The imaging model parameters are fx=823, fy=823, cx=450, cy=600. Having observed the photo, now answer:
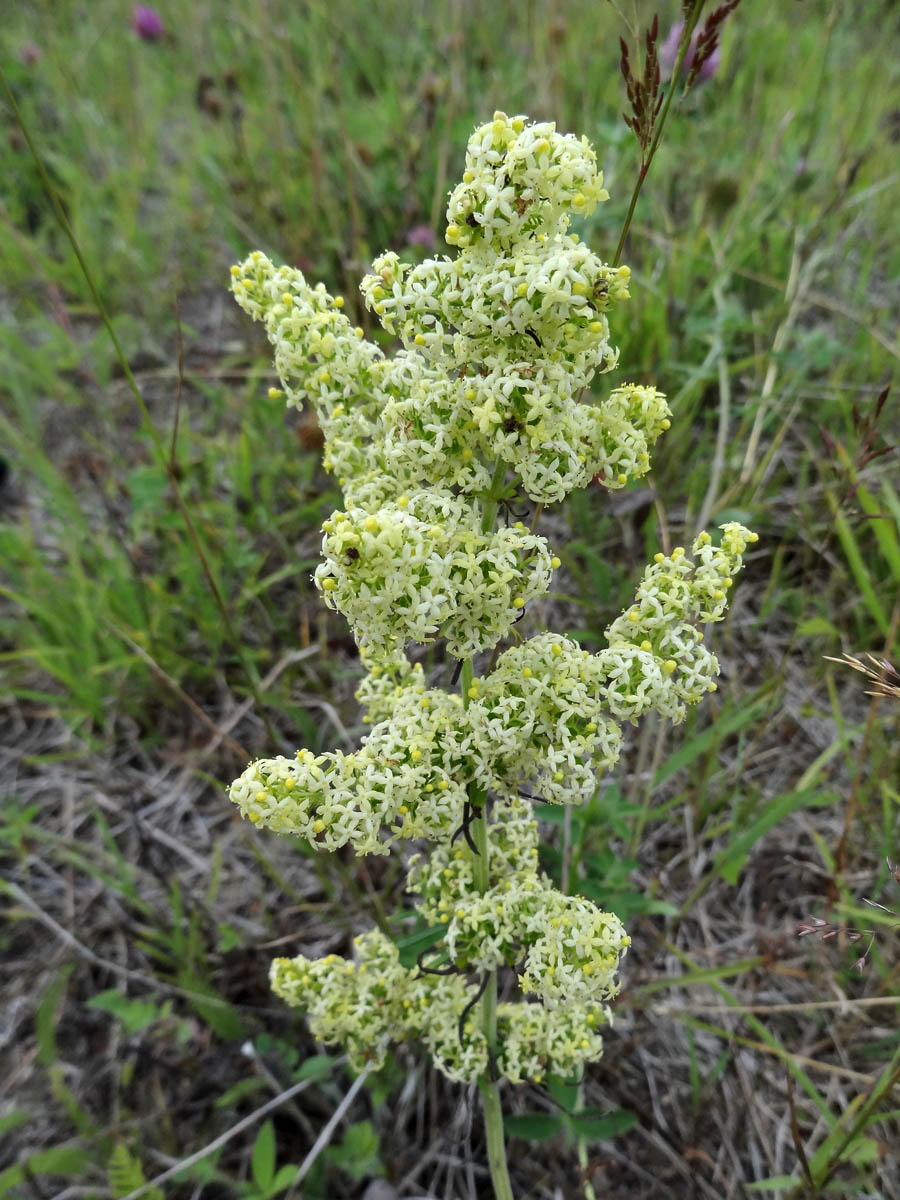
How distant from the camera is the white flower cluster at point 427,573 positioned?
1.70 m

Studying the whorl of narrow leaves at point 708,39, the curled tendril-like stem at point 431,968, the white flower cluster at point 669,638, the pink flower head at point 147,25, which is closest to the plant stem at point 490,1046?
the curled tendril-like stem at point 431,968

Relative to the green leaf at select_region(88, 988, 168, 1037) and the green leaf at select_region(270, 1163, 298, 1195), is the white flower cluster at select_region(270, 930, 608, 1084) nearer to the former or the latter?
the green leaf at select_region(270, 1163, 298, 1195)

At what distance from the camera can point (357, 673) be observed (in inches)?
155

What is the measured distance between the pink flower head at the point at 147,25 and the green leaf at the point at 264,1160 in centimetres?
837

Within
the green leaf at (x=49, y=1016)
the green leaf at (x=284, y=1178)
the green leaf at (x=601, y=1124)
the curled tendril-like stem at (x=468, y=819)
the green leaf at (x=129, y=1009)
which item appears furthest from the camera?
the green leaf at (x=49, y=1016)

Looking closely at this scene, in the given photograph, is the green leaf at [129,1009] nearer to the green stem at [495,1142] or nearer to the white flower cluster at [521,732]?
the green stem at [495,1142]

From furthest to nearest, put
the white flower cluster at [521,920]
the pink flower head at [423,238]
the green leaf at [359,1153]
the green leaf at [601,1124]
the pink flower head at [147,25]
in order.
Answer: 1. the pink flower head at [147,25]
2. the pink flower head at [423,238]
3. the green leaf at [359,1153]
4. the green leaf at [601,1124]
5. the white flower cluster at [521,920]

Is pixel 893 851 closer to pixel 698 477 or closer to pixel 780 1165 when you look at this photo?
pixel 780 1165

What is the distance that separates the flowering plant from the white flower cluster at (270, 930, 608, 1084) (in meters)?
0.29

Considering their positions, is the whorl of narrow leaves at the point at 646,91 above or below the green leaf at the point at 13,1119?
above

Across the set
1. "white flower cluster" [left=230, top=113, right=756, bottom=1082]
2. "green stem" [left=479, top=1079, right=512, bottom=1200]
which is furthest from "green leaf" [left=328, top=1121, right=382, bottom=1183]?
"white flower cluster" [left=230, top=113, right=756, bottom=1082]

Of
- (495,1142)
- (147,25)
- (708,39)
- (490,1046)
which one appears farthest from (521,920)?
(147,25)

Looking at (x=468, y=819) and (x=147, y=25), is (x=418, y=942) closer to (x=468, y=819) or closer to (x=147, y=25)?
(x=468, y=819)

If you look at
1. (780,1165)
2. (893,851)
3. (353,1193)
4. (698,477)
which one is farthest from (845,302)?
(353,1193)
